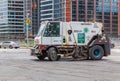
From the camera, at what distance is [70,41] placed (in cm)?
2794

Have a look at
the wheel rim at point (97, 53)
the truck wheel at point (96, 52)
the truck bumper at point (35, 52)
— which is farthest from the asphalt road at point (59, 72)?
the wheel rim at point (97, 53)

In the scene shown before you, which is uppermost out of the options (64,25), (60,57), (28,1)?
(28,1)

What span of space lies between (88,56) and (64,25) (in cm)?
291

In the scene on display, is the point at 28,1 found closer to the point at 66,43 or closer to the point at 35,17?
the point at 35,17

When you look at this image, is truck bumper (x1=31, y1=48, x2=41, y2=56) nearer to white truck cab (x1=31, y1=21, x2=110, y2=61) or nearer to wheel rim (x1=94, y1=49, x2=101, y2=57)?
white truck cab (x1=31, y1=21, x2=110, y2=61)

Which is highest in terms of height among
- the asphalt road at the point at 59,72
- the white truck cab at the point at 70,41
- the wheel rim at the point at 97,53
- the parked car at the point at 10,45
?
the white truck cab at the point at 70,41

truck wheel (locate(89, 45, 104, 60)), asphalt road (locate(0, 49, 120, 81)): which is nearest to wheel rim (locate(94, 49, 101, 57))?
truck wheel (locate(89, 45, 104, 60))

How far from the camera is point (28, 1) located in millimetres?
97938

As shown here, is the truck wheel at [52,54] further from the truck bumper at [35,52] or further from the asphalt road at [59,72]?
the asphalt road at [59,72]

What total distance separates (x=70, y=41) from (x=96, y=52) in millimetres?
2172

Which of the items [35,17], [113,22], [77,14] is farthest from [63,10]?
[113,22]

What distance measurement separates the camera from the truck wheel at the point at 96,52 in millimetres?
28217

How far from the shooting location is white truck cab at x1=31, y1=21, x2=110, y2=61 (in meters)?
27.5

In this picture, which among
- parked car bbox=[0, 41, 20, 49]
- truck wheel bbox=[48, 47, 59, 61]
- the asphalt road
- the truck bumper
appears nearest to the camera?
the asphalt road
